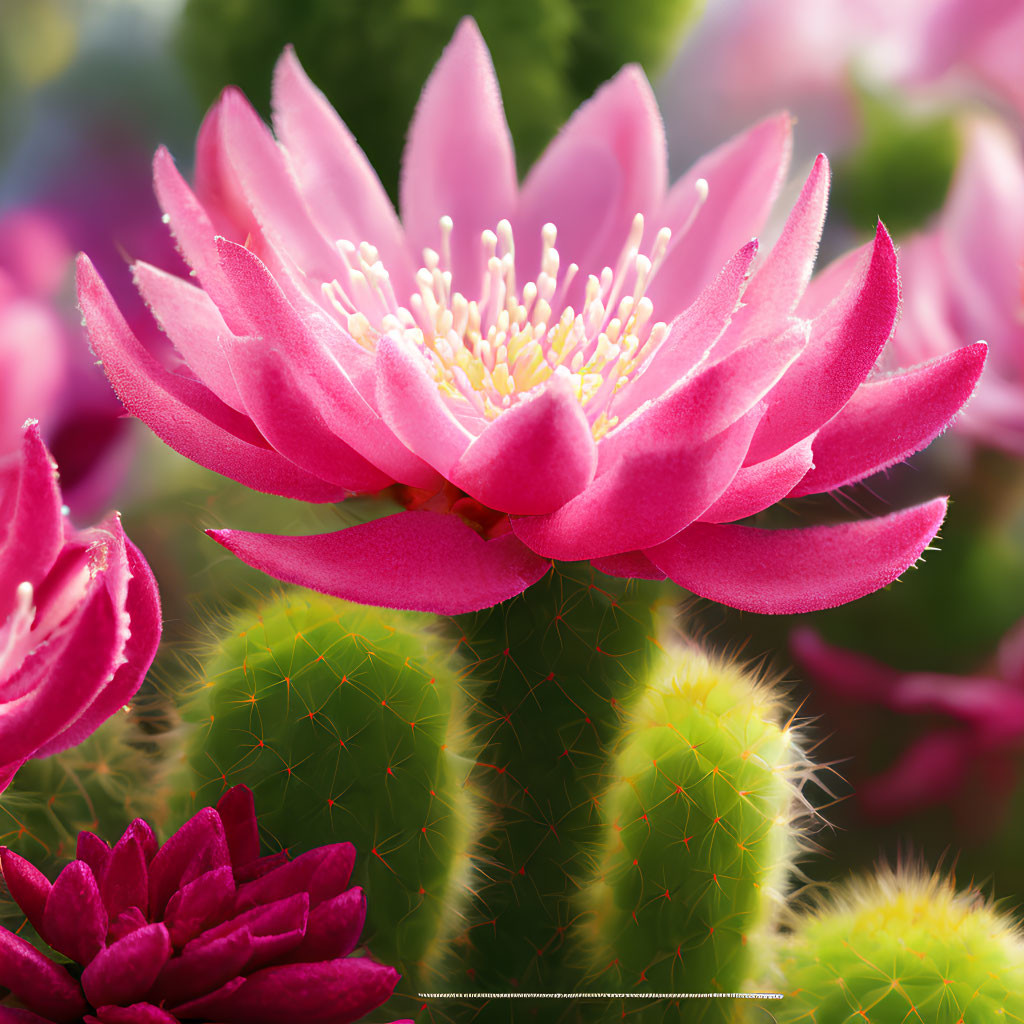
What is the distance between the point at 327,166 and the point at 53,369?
0.50 feet

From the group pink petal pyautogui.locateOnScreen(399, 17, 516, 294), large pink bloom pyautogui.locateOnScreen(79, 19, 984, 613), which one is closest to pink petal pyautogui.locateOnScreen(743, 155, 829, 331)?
large pink bloom pyautogui.locateOnScreen(79, 19, 984, 613)

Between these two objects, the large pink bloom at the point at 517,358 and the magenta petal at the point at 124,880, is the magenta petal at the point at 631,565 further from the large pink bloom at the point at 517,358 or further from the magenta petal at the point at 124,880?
the magenta petal at the point at 124,880

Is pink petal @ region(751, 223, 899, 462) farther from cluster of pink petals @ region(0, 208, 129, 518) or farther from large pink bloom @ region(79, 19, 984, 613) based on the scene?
cluster of pink petals @ region(0, 208, 129, 518)

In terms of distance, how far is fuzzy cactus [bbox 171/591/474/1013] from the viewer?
0.29 meters

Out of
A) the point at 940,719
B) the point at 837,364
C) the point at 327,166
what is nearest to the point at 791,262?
the point at 837,364

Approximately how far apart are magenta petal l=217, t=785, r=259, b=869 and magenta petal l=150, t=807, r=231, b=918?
0.02m

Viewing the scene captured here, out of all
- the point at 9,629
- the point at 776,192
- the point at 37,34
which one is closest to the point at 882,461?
the point at 776,192

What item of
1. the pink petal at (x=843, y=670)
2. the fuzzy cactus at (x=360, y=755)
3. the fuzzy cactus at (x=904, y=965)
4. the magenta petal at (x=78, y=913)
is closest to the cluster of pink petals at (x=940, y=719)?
the pink petal at (x=843, y=670)

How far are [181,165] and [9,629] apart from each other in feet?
0.83

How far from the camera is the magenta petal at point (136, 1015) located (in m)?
0.21

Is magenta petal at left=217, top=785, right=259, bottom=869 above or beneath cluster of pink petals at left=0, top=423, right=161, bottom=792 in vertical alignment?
beneath

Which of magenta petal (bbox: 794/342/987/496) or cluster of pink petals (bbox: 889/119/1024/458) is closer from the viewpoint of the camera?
magenta petal (bbox: 794/342/987/496)

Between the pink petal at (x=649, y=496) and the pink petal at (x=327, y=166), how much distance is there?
0.15m

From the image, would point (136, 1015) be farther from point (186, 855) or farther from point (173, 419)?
point (173, 419)
